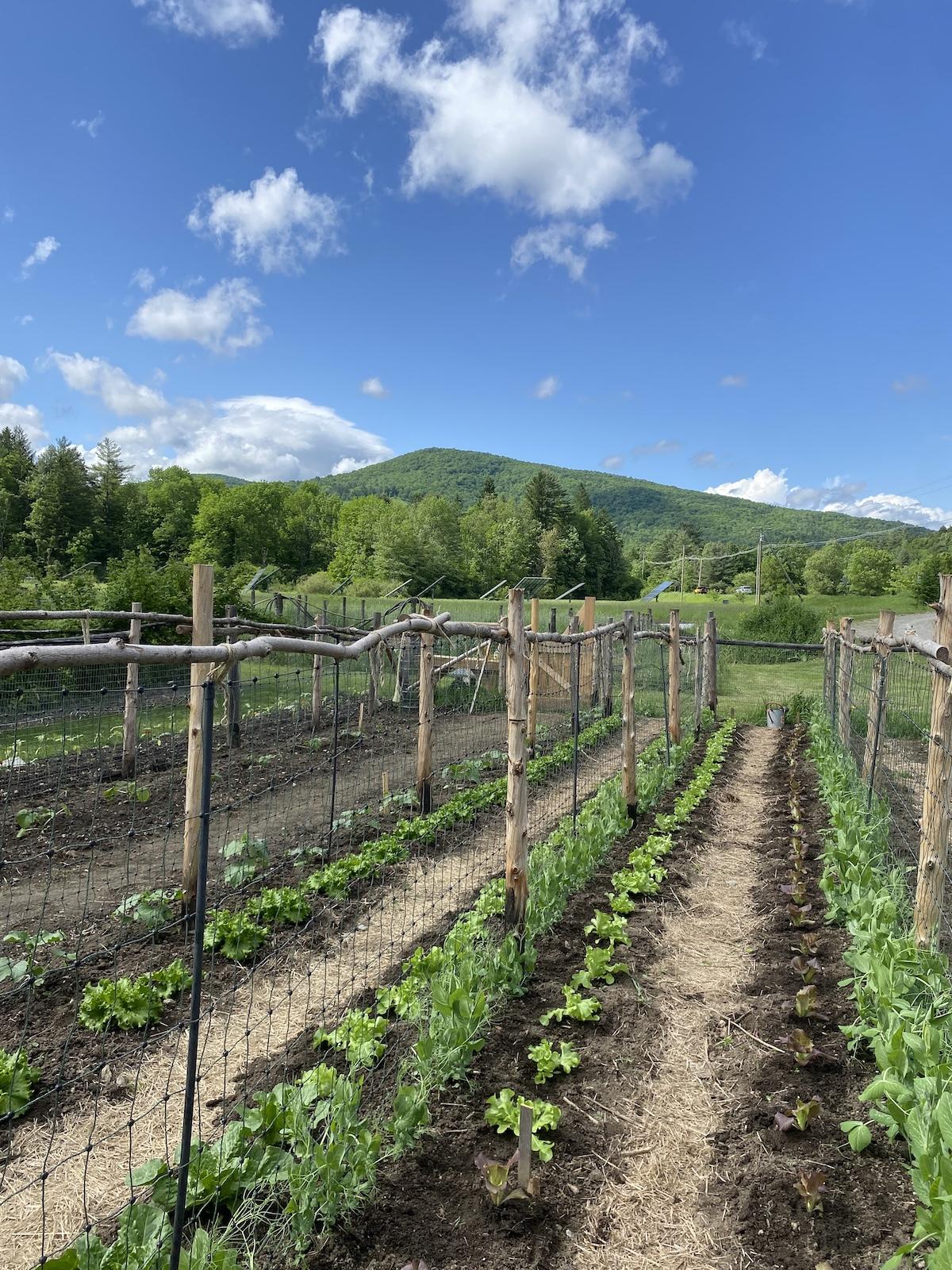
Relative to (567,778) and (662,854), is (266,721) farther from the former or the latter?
(662,854)

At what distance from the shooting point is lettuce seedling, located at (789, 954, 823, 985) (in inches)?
176

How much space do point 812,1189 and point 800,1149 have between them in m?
0.41

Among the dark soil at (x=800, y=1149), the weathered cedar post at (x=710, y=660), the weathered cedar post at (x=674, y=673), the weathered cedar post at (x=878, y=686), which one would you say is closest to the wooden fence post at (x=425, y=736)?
the dark soil at (x=800, y=1149)

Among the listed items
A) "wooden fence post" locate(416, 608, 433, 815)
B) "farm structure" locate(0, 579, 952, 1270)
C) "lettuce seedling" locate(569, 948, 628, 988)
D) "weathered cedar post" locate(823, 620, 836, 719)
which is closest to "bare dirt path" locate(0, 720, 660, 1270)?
"farm structure" locate(0, 579, 952, 1270)

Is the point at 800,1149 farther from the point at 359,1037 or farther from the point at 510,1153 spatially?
the point at 359,1037

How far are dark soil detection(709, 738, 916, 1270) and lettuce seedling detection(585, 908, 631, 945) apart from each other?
80cm

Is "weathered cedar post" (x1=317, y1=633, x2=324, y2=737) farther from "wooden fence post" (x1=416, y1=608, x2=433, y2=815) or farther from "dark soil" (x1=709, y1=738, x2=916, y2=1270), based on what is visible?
"dark soil" (x1=709, y1=738, x2=916, y2=1270)

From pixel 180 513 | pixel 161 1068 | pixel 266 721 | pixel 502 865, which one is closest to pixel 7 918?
pixel 161 1068

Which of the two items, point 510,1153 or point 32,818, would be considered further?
point 32,818

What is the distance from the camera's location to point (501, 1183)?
272 centimetres

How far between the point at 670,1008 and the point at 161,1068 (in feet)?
9.10

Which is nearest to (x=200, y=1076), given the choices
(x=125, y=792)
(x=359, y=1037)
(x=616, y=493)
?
(x=359, y=1037)

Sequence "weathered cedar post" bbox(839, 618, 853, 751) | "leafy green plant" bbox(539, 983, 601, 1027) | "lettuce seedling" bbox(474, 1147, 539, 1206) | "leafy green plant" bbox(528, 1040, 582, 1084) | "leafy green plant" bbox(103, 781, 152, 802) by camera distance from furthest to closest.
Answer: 1. "weathered cedar post" bbox(839, 618, 853, 751)
2. "leafy green plant" bbox(103, 781, 152, 802)
3. "leafy green plant" bbox(539, 983, 601, 1027)
4. "leafy green plant" bbox(528, 1040, 582, 1084)
5. "lettuce seedling" bbox(474, 1147, 539, 1206)

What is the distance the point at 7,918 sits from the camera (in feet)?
17.7
